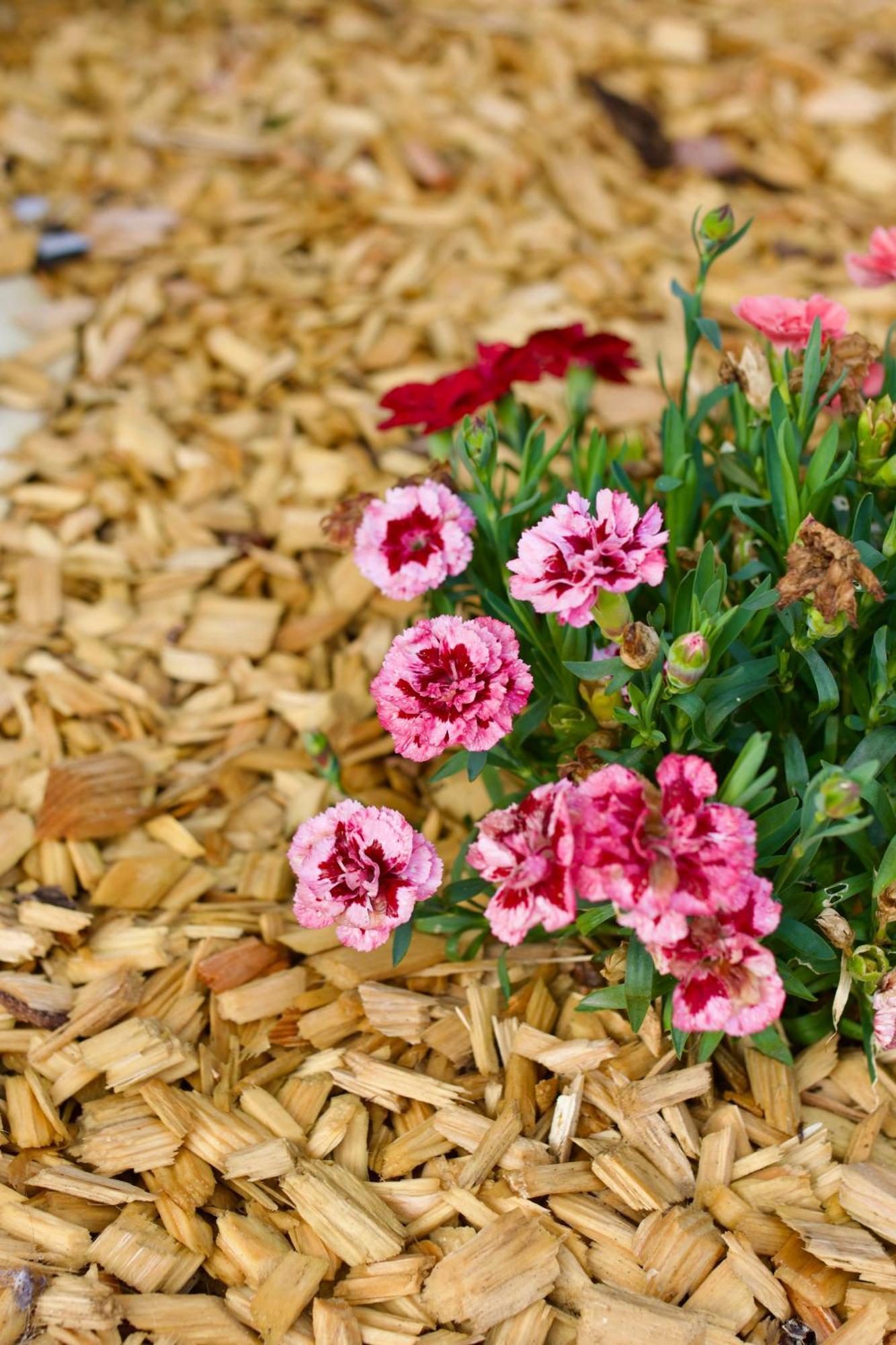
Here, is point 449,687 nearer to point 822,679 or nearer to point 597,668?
point 597,668

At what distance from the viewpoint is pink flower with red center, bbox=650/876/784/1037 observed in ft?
4.79

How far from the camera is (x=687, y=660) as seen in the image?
152cm

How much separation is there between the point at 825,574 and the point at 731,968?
51cm

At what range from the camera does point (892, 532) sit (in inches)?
67.2

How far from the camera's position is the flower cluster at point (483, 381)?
79.3 inches

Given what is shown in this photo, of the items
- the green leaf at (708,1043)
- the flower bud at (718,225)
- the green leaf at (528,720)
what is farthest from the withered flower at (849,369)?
the green leaf at (708,1043)

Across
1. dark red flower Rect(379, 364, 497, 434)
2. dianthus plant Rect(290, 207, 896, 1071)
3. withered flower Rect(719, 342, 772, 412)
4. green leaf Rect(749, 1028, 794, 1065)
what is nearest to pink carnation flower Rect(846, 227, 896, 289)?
dianthus plant Rect(290, 207, 896, 1071)

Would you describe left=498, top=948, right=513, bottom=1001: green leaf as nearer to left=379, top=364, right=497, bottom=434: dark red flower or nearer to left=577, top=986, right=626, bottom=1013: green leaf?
left=577, top=986, right=626, bottom=1013: green leaf

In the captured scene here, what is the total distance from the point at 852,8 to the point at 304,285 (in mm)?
2389

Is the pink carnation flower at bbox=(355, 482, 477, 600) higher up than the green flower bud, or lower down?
higher up

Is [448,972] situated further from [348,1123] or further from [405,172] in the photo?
[405,172]

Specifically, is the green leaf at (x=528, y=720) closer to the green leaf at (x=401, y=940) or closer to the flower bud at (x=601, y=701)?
the flower bud at (x=601, y=701)

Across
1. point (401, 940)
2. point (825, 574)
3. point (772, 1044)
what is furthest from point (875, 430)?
point (401, 940)

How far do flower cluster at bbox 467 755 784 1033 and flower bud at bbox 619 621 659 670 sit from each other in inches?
7.5
